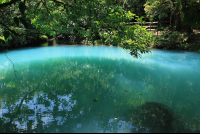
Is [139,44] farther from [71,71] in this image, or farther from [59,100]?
[71,71]

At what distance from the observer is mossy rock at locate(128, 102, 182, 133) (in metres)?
3.96

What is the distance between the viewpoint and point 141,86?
7.17 metres

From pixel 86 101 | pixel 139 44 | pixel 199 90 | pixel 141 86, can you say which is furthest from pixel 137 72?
pixel 86 101

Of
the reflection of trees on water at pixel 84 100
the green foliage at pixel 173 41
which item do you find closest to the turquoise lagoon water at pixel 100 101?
the reflection of trees on water at pixel 84 100

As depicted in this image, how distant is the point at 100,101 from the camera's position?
557 centimetres

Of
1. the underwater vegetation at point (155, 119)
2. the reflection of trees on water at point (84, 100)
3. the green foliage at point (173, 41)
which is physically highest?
the green foliage at point (173, 41)

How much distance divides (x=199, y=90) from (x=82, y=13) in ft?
17.9

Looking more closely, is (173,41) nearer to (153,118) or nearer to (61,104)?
(153,118)

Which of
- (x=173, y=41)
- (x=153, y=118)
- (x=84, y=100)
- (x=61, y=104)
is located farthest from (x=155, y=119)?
(x=173, y=41)

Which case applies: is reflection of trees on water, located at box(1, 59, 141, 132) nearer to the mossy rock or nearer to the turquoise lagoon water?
the turquoise lagoon water

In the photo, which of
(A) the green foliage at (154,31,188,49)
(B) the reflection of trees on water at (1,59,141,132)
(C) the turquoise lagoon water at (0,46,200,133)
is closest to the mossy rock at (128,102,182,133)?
(C) the turquoise lagoon water at (0,46,200,133)

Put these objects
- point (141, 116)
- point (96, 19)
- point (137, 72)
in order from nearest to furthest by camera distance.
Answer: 1. point (141, 116)
2. point (96, 19)
3. point (137, 72)

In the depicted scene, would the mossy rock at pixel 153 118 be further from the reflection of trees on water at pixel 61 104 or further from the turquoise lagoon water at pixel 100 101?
the reflection of trees on water at pixel 61 104

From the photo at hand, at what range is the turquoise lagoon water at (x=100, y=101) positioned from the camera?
412 cm
